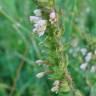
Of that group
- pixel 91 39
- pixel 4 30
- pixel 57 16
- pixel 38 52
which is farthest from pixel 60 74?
pixel 4 30

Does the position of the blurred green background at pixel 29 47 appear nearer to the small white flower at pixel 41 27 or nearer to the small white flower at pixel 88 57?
the small white flower at pixel 88 57

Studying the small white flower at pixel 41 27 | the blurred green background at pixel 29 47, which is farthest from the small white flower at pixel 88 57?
the small white flower at pixel 41 27

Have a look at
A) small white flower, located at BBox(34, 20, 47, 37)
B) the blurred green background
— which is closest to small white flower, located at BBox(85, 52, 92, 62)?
the blurred green background

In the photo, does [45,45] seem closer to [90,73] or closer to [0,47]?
[90,73]

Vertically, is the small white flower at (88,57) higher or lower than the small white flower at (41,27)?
lower

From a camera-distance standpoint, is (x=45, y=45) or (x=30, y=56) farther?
(x=30, y=56)

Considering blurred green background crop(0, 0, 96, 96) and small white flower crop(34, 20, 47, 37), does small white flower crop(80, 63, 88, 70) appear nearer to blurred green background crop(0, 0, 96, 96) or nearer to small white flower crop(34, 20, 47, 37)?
blurred green background crop(0, 0, 96, 96)

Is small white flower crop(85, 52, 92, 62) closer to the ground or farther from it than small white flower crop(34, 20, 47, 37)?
closer to the ground

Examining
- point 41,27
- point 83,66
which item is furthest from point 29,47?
point 41,27
